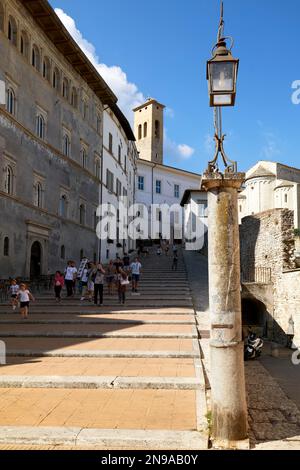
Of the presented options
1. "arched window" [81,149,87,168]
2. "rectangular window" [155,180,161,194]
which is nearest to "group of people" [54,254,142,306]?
"arched window" [81,149,87,168]

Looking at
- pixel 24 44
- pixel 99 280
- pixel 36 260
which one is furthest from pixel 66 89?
pixel 99 280

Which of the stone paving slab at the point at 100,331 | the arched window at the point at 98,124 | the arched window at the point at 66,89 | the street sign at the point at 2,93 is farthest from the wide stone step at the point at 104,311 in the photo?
the arched window at the point at 98,124

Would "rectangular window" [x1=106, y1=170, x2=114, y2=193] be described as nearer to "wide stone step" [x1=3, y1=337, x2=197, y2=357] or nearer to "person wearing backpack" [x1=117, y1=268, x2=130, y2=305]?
"person wearing backpack" [x1=117, y1=268, x2=130, y2=305]

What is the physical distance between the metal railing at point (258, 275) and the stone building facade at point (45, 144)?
1050 cm

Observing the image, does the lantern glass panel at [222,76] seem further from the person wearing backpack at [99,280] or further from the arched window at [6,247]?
the arched window at [6,247]

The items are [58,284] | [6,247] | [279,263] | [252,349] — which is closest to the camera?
[252,349]

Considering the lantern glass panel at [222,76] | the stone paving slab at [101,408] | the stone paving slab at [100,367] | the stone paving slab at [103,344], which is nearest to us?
the lantern glass panel at [222,76]

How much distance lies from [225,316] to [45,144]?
66.1 feet

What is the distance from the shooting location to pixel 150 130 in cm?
6675

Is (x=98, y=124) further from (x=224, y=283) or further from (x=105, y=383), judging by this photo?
(x=224, y=283)

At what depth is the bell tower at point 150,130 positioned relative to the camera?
219ft

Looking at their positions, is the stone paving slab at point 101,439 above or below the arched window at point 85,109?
below
